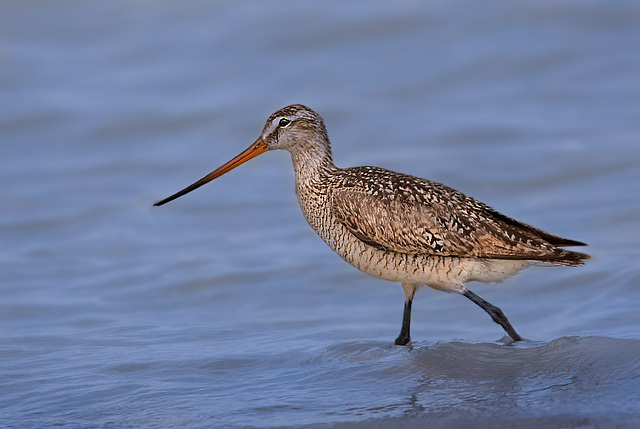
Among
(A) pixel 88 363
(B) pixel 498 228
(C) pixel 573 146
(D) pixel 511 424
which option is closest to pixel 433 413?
(D) pixel 511 424

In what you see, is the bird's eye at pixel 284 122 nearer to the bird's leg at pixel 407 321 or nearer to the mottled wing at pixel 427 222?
the mottled wing at pixel 427 222

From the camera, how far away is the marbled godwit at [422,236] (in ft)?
20.4

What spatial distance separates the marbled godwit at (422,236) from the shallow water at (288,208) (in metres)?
0.46

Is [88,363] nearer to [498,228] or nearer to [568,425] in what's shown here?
[498,228]

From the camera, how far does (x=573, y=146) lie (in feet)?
35.1

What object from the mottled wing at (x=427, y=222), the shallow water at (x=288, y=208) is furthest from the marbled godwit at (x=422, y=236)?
the shallow water at (x=288, y=208)

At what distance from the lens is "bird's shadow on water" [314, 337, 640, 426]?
Result: 16.9 ft

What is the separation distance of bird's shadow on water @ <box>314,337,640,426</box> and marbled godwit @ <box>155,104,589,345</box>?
34 centimetres

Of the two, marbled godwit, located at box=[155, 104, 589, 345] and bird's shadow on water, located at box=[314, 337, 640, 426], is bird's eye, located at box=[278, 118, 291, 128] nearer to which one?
marbled godwit, located at box=[155, 104, 589, 345]

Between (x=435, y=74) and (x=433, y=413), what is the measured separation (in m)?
7.98

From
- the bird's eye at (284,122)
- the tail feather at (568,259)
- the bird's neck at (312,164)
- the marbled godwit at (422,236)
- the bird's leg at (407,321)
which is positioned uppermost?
the bird's eye at (284,122)

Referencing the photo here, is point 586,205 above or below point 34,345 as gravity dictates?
above

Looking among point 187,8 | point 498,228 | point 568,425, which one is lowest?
point 568,425

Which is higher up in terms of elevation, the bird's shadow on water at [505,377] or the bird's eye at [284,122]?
the bird's eye at [284,122]
